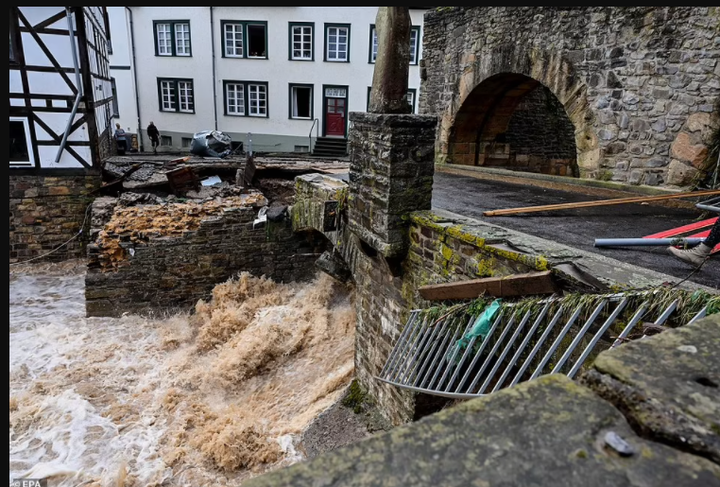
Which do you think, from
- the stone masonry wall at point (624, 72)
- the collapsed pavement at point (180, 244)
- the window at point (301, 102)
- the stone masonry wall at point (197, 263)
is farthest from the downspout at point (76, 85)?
the window at point (301, 102)

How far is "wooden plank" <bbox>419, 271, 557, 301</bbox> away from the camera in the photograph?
3.18 metres

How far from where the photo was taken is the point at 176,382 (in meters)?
7.95

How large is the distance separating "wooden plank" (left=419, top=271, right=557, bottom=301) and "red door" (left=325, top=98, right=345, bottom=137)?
60.6 ft

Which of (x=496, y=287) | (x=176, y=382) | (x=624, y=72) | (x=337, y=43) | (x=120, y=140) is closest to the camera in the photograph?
(x=496, y=287)

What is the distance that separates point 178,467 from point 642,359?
20.0 feet

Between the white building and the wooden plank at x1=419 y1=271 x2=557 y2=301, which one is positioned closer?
the wooden plank at x1=419 y1=271 x2=557 y2=301

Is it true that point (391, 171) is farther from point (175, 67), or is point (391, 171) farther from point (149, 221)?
point (175, 67)

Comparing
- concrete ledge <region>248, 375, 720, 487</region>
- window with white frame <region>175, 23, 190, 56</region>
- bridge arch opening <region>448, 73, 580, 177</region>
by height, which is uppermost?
window with white frame <region>175, 23, 190, 56</region>

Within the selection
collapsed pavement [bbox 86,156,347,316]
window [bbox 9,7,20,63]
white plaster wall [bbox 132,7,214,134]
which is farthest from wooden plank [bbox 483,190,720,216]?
white plaster wall [bbox 132,7,214,134]

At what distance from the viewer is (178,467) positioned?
5980 mm

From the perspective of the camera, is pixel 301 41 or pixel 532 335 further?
pixel 301 41

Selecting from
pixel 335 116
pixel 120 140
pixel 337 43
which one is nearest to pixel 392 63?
pixel 120 140

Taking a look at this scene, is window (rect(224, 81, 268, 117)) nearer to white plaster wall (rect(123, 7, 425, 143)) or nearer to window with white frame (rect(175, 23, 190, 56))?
white plaster wall (rect(123, 7, 425, 143))

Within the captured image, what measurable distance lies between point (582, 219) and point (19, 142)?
1326 cm
